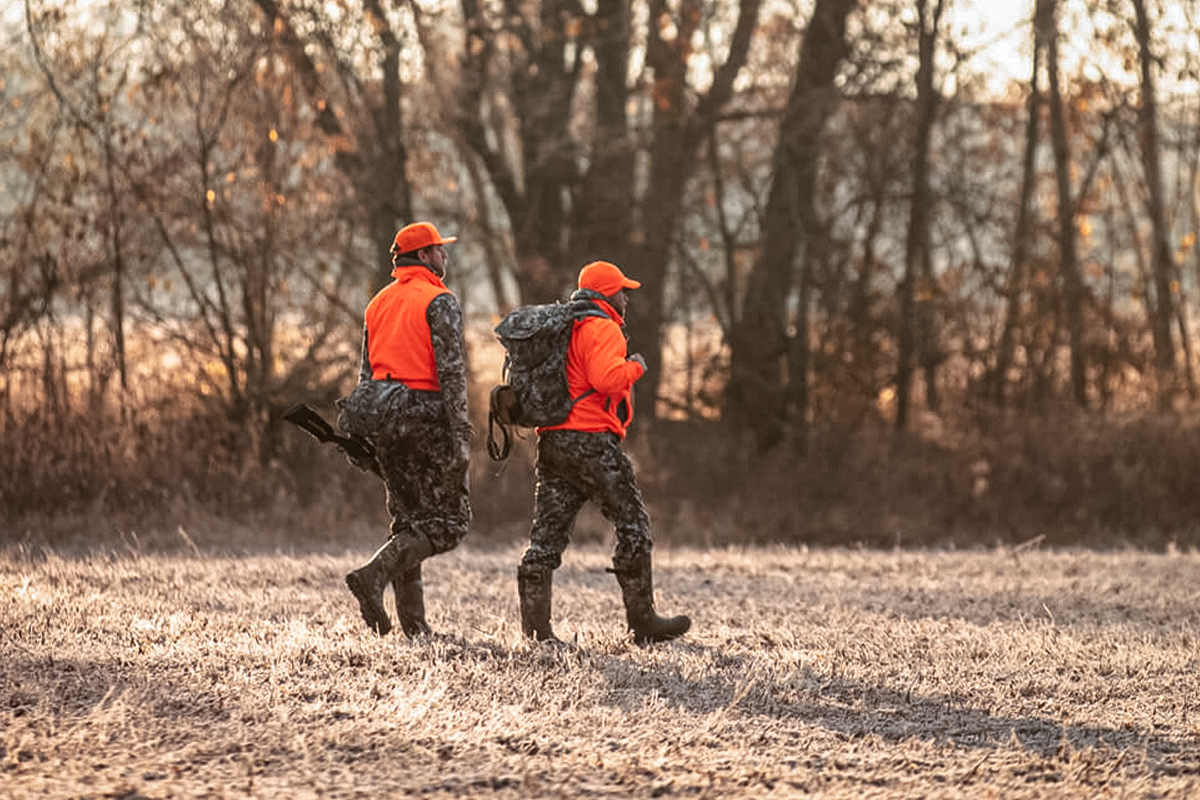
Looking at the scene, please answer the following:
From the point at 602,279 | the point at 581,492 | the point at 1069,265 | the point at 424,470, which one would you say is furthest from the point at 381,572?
the point at 1069,265

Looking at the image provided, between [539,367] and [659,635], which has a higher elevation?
[539,367]

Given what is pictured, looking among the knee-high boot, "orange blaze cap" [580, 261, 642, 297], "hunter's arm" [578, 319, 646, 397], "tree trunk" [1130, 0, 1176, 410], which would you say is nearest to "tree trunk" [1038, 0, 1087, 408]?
"tree trunk" [1130, 0, 1176, 410]

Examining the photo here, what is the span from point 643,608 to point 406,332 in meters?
1.80

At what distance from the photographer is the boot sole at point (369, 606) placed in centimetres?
772

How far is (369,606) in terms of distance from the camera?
782cm

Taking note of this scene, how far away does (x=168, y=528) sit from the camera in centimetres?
1398

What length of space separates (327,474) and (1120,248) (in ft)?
51.6

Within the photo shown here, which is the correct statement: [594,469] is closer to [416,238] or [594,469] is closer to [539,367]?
[539,367]

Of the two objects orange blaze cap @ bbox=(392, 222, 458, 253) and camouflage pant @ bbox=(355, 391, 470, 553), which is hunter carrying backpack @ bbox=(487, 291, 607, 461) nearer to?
camouflage pant @ bbox=(355, 391, 470, 553)

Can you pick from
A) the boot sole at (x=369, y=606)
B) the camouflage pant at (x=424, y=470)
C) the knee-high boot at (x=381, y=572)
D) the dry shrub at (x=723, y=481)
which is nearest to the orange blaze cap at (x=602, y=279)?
the camouflage pant at (x=424, y=470)

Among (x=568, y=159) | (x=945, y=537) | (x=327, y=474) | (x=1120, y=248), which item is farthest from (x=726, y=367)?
(x=1120, y=248)

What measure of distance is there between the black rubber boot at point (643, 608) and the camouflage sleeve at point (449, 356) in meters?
1.07

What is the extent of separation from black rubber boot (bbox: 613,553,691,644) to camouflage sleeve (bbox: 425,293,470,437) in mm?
1070

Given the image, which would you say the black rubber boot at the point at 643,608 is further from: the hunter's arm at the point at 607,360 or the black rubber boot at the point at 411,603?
the black rubber boot at the point at 411,603
